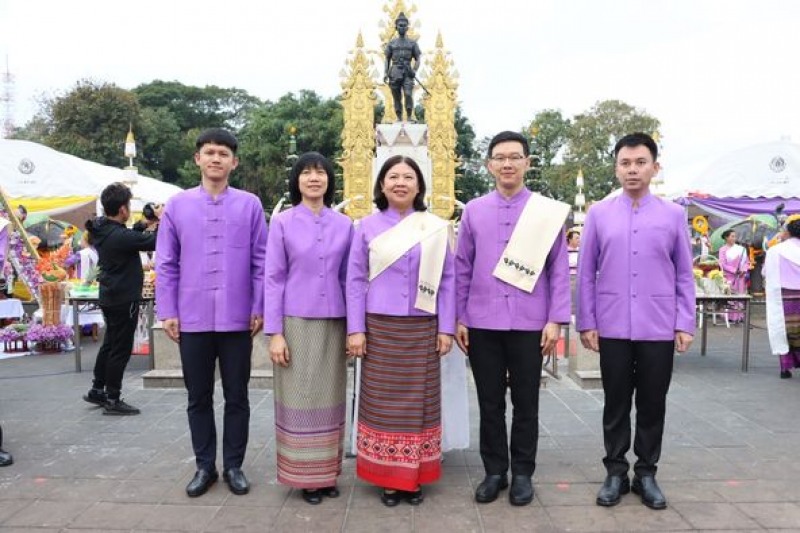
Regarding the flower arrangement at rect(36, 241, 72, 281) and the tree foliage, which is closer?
the flower arrangement at rect(36, 241, 72, 281)

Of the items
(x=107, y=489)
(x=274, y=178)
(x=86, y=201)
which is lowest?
(x=107, y=489)

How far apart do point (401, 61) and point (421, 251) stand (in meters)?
9.58

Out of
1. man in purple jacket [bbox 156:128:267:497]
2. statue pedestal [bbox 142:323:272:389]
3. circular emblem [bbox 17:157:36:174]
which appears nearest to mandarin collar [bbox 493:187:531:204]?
man in purple jacket [bbox 156:128:267:497]

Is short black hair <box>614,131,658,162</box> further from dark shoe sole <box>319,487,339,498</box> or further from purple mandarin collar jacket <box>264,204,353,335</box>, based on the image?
dark shoe sole <box>319,487,339,498</box>

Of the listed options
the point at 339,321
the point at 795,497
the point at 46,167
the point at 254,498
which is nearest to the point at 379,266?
the point at 339,321

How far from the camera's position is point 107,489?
3238 mm

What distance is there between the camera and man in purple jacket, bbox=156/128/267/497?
3156mm

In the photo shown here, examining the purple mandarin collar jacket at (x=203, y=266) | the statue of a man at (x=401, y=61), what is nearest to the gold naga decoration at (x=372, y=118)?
the statue of a man at (x=401, y=61)

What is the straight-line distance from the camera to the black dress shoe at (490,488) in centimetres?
306

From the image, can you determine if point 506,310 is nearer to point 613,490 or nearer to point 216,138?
point 613,490

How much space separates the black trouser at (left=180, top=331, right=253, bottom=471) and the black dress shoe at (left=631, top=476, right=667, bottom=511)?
6.56ft

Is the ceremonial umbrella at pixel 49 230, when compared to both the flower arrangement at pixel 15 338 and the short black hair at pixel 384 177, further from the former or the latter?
the short black hair at pixel 384 177

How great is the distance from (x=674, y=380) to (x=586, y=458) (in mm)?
2648

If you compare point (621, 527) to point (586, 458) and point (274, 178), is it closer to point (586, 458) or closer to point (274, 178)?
point (586, 458)
